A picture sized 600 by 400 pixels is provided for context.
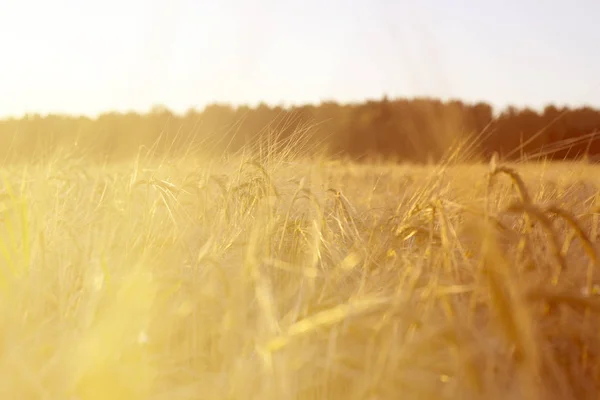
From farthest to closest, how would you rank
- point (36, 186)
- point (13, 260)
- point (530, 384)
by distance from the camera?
point (36, 186), point (13, 260), point (530, 384)

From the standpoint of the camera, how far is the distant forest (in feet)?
7.56

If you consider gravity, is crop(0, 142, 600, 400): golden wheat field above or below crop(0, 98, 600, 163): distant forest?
below

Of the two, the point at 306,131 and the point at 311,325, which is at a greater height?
the point at 306,131

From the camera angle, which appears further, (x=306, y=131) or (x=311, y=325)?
(x=306, y=131)

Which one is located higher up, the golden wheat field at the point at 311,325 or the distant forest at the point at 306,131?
the distant forest at the point at 306,131

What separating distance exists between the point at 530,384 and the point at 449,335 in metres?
0.16

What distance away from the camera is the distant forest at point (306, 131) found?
2.30 metres

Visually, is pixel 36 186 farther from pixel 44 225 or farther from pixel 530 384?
pixel 530 384

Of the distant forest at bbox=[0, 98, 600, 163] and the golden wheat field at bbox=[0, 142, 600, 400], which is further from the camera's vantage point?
the distant forest at bbox=[0, 98, 600, 163]

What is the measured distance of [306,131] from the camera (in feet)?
7.82

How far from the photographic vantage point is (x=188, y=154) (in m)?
2.54

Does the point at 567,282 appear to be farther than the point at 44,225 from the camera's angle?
No

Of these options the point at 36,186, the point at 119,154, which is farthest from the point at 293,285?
the point at 119,154

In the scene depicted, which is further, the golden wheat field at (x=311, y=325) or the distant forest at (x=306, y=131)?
the distant forest at (x=306, y=131)
